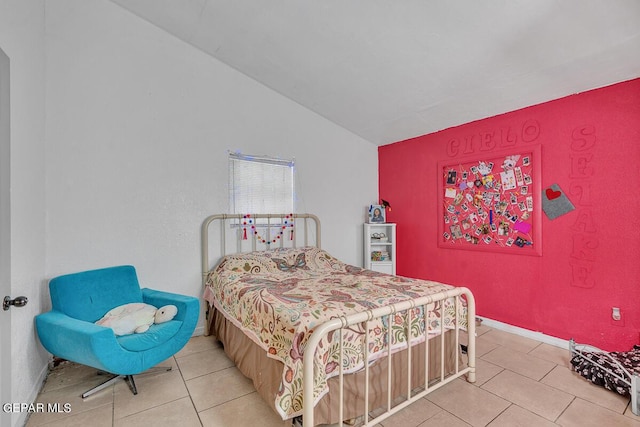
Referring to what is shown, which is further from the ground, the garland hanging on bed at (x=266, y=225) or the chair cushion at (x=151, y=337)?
the garland hanging on bed at (x=266, y=225)

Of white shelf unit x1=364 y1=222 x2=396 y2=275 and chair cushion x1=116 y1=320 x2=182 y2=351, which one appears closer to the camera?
chair cushion x1=116 y1=320 x2=182 y2=351

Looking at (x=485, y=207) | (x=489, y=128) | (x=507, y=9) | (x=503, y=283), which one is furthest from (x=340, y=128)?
(x=503, y=283)

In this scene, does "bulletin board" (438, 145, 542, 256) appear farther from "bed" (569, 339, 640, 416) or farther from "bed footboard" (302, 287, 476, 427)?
"bed footboard" (302, 287, 476, 427)

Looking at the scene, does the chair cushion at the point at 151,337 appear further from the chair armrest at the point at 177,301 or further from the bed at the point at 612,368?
the bed at the point at 612,368

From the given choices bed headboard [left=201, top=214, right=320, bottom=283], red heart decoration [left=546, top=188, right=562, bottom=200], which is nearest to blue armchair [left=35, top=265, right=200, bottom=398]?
bed headboard [left=201, top=214, right=320, bottom=283]

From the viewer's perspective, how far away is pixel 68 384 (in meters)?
2.13

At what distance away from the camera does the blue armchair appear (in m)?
1.79

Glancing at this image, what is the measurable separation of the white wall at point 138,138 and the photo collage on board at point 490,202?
83.4 inches

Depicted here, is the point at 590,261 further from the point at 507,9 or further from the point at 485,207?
the point at 507,9

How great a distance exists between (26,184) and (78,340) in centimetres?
108

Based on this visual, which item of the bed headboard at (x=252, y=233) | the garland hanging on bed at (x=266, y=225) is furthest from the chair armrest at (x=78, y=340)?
the garland hanging on bed at (x=266, y=225)

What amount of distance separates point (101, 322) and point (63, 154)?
145 centimetres

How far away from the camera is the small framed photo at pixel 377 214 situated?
4207 millimetres

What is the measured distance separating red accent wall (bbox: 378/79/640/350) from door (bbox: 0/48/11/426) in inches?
147
